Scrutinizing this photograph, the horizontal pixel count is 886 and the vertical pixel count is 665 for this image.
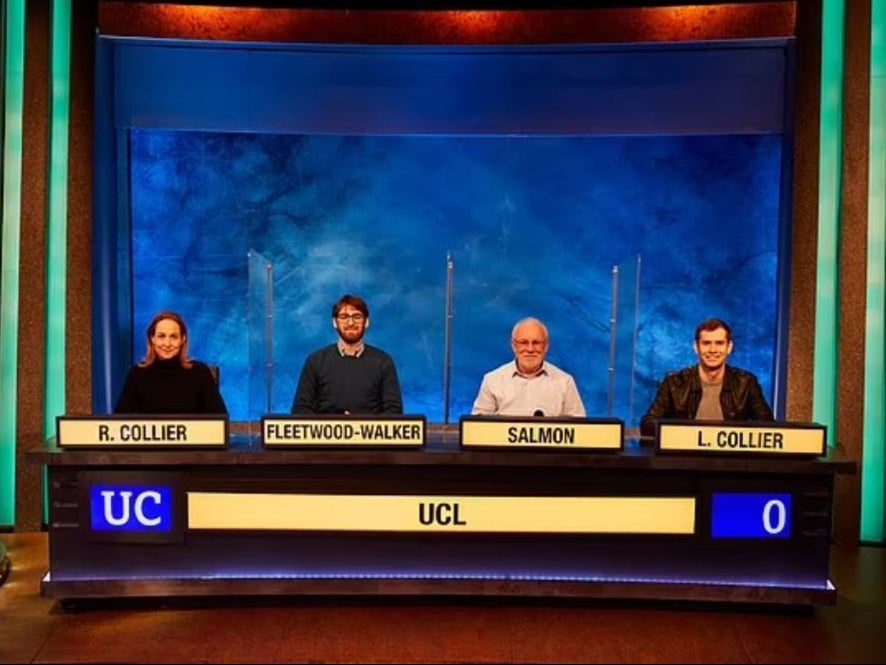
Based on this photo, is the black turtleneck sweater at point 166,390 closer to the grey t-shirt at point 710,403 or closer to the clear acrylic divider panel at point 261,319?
the clear acrylic divider panel at point 261,319

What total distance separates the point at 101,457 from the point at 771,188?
161 inches

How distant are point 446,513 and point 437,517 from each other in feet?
0.12

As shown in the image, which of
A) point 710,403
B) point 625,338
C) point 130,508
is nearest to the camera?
point 130,508

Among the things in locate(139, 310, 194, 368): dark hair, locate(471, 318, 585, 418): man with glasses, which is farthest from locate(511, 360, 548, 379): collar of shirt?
locate(139, 310, 194, 368): dark hair

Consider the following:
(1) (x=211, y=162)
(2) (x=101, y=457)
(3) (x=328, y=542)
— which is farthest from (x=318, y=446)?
(1) (x=211, y=162)

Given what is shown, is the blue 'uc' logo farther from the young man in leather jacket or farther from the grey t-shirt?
the grey t-shirt

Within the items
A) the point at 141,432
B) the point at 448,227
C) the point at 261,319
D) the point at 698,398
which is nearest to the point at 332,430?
the point at 141,432

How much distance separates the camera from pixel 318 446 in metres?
3.47

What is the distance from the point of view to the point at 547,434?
3469mm

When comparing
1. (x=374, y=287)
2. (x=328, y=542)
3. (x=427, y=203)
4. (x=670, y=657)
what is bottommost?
(x=670, y=657)

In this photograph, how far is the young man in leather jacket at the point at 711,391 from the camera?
3.81 metres

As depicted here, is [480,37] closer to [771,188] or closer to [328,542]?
[771,188]

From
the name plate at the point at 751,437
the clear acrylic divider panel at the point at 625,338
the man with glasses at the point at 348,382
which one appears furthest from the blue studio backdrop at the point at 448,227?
the name plate at the point at 751,437

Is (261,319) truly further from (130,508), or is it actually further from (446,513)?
(446,513)
